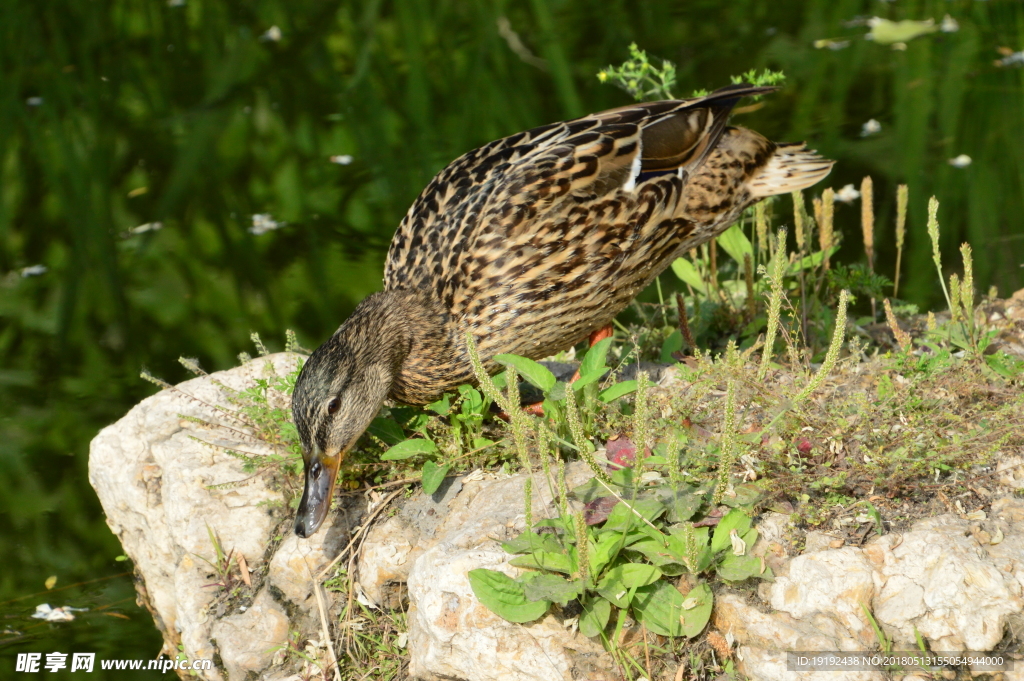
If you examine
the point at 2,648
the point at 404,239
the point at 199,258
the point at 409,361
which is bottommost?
the point at 2,648

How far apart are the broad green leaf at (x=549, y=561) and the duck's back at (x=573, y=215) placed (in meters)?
1.04

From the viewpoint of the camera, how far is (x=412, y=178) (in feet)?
22.5

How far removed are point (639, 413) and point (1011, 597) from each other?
115cm

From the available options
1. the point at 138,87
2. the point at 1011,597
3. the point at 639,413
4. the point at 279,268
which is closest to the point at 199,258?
the point at 279,268

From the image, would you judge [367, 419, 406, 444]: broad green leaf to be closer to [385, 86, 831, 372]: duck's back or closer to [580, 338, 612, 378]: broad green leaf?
[385, 86, 831, 372]: duck's back

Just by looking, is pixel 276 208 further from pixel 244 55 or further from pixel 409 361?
pixel 409 361

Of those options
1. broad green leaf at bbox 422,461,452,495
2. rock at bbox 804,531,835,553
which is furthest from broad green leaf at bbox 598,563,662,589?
broad green leaf at bbox 422,461,452,495

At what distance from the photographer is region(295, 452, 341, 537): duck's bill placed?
3.40 metres

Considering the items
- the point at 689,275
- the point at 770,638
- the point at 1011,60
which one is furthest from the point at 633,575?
the point at 1011,60

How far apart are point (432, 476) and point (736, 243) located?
2.23 metres

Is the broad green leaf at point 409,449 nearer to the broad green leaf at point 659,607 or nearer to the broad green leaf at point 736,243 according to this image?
the broad green leaf at point 659,607

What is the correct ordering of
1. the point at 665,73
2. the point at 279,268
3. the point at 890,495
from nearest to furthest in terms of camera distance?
1. the point at 890,495
2. the point at 665,73
3. the point at 279,268

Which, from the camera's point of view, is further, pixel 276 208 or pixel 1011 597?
pixel 276 208

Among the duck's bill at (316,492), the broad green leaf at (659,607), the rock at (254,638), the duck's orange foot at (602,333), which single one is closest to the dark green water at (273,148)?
the rock at (254,638)
